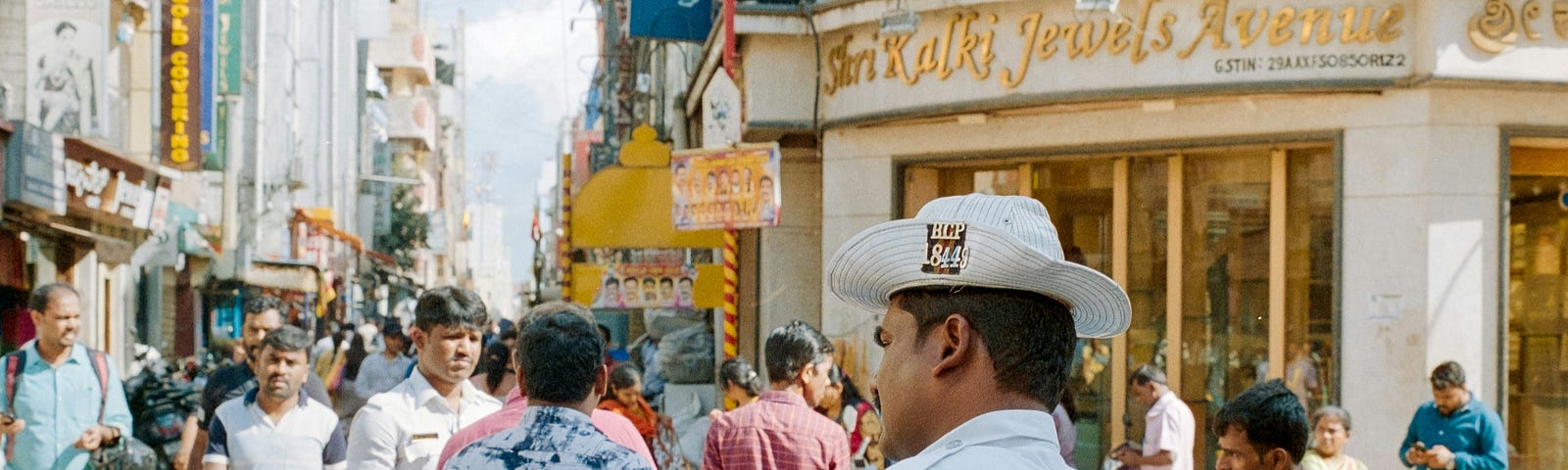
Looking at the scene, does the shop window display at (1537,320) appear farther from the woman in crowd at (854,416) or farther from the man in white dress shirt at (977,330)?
the man in white dress shirt at (977,330)

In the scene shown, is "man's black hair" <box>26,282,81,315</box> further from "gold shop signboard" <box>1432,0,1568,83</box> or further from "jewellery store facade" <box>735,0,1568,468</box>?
"gold shop signboard" <box>1432,0,1568,83</box>

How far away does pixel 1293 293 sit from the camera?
12336 mm

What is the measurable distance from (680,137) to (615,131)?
16380 mm

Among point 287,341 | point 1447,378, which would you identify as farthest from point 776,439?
point 1447,378

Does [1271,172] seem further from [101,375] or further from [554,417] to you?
[554,417]

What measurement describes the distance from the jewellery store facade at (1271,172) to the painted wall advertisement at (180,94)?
10.0 meters

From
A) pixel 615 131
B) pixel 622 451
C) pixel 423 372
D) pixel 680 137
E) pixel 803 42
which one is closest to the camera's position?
pixel 622 451

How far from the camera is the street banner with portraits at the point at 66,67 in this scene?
16.8 metres

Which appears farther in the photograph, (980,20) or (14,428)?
(980,20)

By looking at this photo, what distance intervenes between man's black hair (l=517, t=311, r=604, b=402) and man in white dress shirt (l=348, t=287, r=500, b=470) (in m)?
1.68

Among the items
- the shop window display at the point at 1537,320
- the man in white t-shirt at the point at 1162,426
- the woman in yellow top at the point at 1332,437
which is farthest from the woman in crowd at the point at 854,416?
the shop window display at the point at 1537,320

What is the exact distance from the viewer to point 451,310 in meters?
6.04

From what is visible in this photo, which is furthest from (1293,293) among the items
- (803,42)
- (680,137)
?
(680,137)

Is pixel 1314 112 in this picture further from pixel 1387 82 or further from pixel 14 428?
pixel 14 428
